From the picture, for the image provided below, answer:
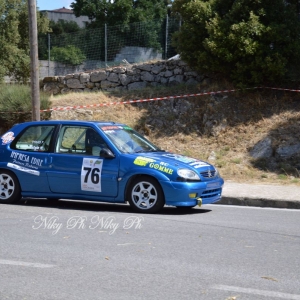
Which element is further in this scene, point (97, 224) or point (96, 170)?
point (96, 170)

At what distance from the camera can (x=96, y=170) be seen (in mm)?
10133

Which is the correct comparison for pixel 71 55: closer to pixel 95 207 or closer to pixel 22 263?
pixel 95 207

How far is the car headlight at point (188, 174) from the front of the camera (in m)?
9.70

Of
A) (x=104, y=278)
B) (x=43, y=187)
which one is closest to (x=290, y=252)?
(x=104, y=278)

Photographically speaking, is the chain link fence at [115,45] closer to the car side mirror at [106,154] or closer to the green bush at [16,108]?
the green bush at [16,108]

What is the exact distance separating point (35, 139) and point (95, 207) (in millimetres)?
1653

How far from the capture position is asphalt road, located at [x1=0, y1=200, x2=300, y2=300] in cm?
570

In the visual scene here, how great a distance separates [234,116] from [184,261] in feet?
38.8

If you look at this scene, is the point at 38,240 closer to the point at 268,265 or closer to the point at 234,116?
the point at 268,265

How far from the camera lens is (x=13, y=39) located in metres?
25.3

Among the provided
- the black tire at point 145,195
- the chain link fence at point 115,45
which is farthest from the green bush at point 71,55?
the black tire at point 145,195

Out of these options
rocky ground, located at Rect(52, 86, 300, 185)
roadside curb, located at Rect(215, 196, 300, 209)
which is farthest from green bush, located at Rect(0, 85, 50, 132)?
roadside curb, located at Rect(215, 196, 300, 209)

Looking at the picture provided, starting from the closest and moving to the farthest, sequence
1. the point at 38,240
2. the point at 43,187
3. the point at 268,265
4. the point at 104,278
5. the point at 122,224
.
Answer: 1. the point at 104,278
2. the point at 268,265
3. the point at 38,240
4. the point at 122,224
5. the point at 43,187

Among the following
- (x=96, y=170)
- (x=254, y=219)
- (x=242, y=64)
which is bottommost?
(x=254, y=219)
